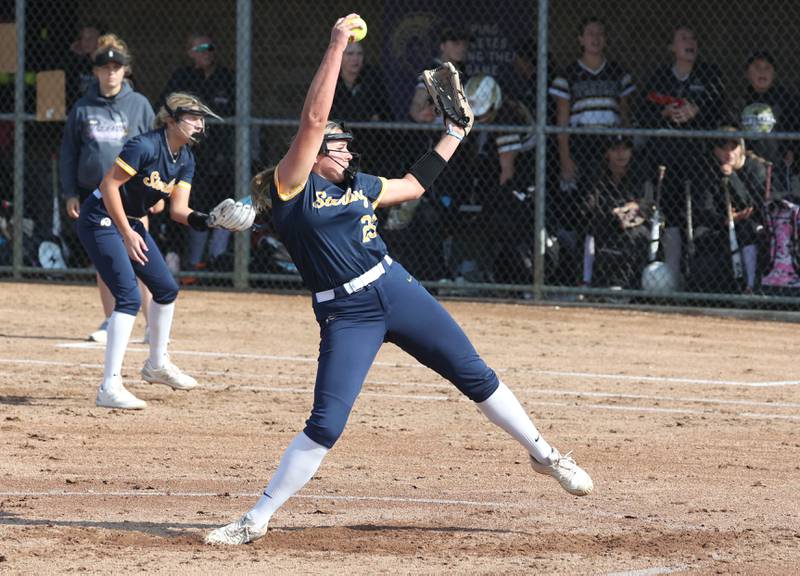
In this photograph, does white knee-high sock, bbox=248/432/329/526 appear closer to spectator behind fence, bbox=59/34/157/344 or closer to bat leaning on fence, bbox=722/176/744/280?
spectator behind fence, bbox=59/34/157/344

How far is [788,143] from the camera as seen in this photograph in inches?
533

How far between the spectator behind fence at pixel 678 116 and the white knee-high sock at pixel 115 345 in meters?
6.07

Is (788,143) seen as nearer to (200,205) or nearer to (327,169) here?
(200,205)

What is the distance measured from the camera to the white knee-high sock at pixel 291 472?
582cm

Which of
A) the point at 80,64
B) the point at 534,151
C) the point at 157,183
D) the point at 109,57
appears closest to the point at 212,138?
the point at 80,64

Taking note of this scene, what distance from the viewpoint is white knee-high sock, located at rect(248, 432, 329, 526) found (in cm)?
582

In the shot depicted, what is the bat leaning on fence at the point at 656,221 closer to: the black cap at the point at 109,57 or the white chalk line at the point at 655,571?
the black cap at the point at 109,57

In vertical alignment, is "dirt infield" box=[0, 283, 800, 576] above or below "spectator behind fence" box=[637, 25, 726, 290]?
below

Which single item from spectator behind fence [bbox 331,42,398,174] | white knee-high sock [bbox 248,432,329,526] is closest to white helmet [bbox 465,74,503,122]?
spectator behind fence [bbox 331,42,398,174]

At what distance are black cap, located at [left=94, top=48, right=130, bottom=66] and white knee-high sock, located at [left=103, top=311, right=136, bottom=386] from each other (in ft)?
7.70

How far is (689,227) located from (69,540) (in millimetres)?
8452

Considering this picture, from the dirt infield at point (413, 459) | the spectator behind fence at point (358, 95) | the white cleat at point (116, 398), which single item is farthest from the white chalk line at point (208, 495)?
the spectator behind fence at point (358, 95)

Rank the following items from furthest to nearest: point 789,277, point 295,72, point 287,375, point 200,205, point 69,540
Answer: point 295,72, point 200,205, point 789,277, point 287,375, point 69,540

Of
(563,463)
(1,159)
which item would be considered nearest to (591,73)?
(1,159)
